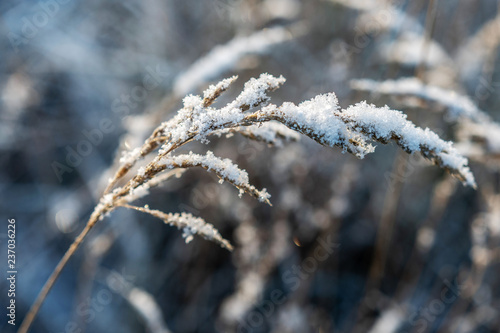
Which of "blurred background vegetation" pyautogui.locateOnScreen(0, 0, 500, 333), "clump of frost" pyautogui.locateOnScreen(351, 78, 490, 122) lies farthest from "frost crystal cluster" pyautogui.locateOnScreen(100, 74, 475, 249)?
"blurred background vegetation" pyautogui.locateOnScreen(0, 0, 500, 333)

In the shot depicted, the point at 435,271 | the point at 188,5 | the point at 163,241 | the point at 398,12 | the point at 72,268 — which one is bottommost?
the point at 72,268

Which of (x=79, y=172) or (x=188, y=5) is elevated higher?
(x=188, y=5)

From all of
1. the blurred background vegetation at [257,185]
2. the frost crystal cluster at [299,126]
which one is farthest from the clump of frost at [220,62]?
the frost crystal cluster at [299,126]

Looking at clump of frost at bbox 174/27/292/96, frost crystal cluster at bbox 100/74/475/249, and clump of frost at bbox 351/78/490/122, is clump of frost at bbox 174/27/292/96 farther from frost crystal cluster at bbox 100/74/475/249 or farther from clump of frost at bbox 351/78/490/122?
frost crystal cluster at bbox 100/74/475/249

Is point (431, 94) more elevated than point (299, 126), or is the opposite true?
point (431, 94)

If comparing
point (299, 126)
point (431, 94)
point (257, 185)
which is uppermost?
point (257, 185)

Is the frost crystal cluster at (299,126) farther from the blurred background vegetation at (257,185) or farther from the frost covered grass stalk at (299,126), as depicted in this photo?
the blurred background vegetation at (257,185)

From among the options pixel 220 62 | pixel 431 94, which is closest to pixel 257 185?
pixel 220 62

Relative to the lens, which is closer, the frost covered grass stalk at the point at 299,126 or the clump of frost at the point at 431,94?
the frost covered grass stalk at the point at 299,126

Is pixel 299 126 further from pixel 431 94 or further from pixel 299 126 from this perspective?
pixel 431 94

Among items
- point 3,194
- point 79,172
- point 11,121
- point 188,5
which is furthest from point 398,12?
point 3,194

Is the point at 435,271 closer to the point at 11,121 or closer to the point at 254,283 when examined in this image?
the point at 254,283
